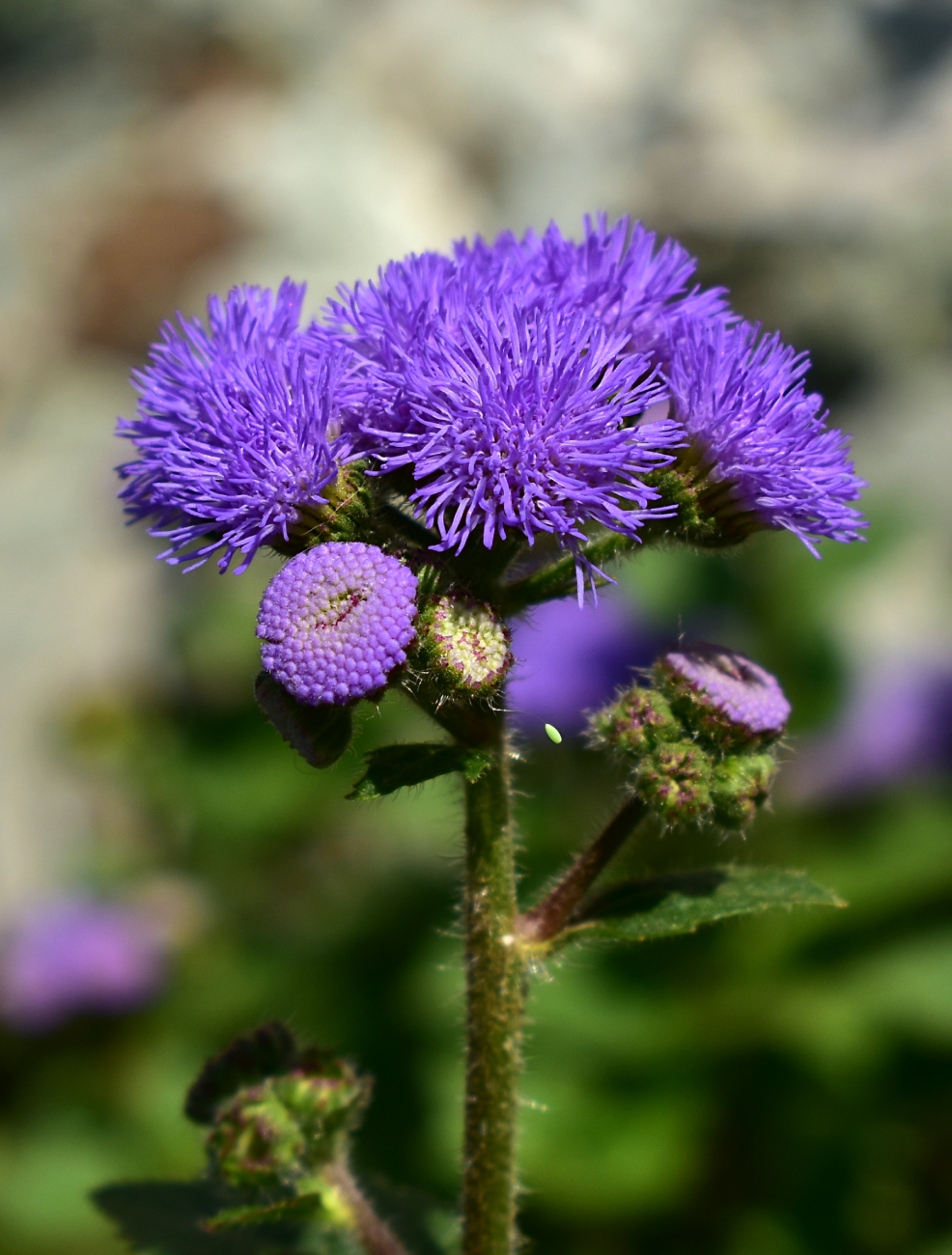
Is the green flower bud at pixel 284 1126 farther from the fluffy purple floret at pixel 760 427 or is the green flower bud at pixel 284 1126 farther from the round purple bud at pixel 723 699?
the fluffy purple floret at pixel 760 427

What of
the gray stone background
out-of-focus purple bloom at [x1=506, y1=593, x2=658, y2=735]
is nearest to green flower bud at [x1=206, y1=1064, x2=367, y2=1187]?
out-of-focus purple bloom at [x1=506, y1=593, x2=658, y2=735]

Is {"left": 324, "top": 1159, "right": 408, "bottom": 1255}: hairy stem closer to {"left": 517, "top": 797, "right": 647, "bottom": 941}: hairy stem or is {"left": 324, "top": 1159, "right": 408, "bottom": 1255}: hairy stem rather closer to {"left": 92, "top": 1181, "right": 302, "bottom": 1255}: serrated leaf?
{"left": 92, "top": 1181, "right": 302, "bottom": 1255}: serrated leaf

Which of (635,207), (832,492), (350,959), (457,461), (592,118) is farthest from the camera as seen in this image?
(592,118)

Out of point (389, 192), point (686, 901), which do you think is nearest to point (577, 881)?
point (686, 901)

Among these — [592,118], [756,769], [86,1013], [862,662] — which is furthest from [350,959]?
[592,118]

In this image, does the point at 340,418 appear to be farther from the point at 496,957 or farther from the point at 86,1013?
the point at 86,1013

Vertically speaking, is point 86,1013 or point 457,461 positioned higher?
point 457,461
